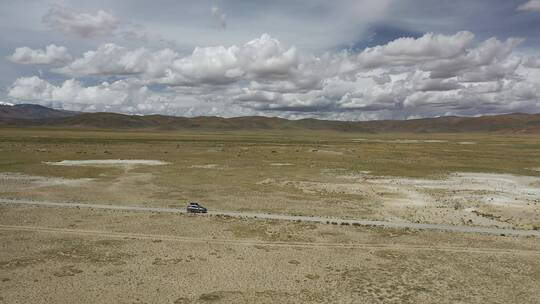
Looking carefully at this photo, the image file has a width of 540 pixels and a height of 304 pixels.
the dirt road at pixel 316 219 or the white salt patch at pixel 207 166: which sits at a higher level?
the white salt patch at pixel 207 166

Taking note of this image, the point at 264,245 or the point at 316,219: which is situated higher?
the point at 316,219

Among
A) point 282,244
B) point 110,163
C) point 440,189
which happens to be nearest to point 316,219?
point 282,244

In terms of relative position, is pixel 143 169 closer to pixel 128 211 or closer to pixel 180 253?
pixel 128 211

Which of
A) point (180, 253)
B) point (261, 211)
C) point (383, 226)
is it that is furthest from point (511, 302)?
point (261, 211)

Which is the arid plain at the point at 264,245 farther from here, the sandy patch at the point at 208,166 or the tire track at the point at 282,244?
the sandy patch at the point at 208,166

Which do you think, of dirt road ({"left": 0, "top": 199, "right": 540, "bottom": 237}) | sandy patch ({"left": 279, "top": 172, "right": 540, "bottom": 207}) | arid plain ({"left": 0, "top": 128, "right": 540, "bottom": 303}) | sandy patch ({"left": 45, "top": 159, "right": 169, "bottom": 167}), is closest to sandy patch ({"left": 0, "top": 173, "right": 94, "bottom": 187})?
arid plain ({"left": 0, "top": 128, "right": 540, "bottom": 303})

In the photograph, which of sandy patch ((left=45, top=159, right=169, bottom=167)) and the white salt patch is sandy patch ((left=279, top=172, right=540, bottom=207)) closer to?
the white salt patch

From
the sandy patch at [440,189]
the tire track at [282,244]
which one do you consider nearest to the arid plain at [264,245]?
the tire track at [282,244]

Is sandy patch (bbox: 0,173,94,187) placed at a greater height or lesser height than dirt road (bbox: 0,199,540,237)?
greater

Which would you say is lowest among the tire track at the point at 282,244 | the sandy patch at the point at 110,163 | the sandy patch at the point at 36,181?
the tire track at the point at 282,244

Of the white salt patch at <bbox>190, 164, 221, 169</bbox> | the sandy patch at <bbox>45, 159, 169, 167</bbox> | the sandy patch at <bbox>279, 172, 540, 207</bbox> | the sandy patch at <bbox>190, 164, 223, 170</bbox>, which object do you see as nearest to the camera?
the sandy patch at <bbox>279, 172, 540, 207</bbox>

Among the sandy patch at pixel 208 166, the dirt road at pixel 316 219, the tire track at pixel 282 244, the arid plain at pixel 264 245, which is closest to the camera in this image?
the arid plain at pixel 264 245

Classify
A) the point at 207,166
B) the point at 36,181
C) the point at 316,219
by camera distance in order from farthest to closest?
the point at 207,166, the point at 36,181, the point at 316,219

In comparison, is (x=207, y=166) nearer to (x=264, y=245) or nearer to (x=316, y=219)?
(x=316, y=219)
